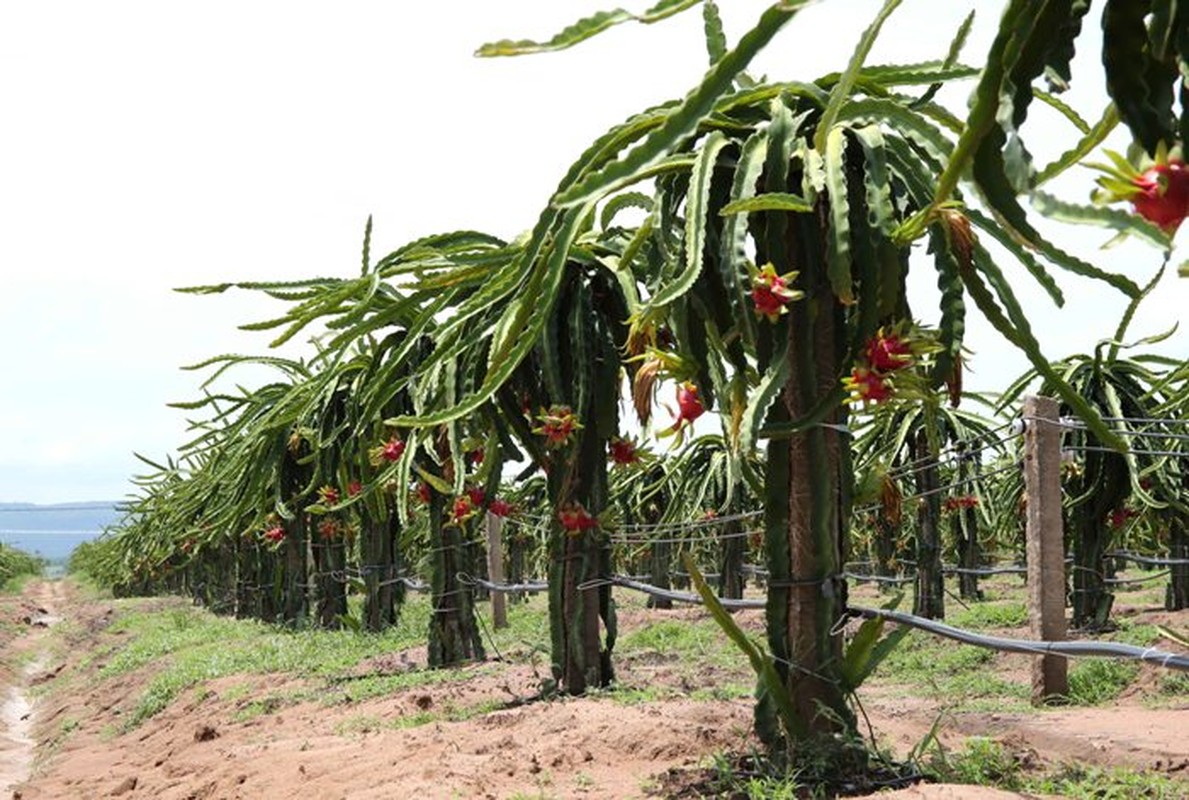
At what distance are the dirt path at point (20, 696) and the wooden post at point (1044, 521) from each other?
27.4 ft

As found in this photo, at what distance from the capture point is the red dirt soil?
435 centimetres

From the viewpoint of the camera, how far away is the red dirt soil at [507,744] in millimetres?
4348

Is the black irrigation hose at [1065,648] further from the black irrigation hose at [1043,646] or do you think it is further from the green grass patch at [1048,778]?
the green grass patch at [1048,778]

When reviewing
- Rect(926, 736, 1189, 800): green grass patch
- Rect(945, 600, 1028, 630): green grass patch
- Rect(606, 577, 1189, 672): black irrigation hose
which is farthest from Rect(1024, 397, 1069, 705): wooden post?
Rect(945, 600, 1028, 630): green grass patch

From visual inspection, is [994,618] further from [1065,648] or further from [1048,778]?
[1065,648]

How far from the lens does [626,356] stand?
5.38m

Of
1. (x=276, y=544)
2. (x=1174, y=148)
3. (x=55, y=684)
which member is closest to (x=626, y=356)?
(x=1174, y=148)

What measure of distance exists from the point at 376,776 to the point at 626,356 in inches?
78.3

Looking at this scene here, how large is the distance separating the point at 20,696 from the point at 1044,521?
1799 cm

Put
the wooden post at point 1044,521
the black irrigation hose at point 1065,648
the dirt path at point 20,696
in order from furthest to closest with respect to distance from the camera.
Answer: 1. the dirt path at point 20,696
2. the wooden post at point 1044,521
3. the black irrigation hose at point 1065,648

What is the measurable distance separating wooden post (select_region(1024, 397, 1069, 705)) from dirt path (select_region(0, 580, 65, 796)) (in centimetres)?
834

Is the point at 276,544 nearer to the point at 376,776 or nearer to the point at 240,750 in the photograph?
the point at 240,750

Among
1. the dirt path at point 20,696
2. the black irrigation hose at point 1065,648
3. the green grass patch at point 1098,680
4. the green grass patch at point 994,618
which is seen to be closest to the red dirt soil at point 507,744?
the green grass patch at point 1098,680

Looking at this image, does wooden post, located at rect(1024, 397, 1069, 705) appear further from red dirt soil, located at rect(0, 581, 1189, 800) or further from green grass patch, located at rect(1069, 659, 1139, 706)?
green grass patch, located at rect(1069, 659, 1139, 706)
